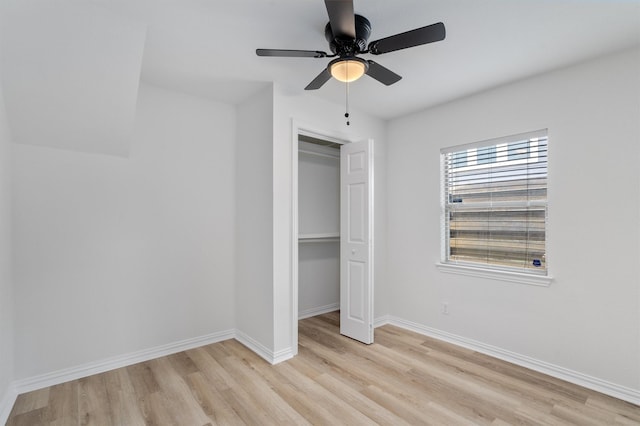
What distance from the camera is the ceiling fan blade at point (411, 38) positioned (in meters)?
1.65

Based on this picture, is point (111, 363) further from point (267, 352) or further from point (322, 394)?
point (322, 394)

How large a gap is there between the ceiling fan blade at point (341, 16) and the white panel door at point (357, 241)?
5.39ft

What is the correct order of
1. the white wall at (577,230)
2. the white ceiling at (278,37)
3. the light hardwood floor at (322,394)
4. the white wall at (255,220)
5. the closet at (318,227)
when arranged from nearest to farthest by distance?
the white ceiling at (278,37)
the light hardwood floor at (322,394)
the white wall at (577,230)
the white wall at (255,220)
the closet at (318,227)

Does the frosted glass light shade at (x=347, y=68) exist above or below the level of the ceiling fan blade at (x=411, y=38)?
below

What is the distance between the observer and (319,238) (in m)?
4.34

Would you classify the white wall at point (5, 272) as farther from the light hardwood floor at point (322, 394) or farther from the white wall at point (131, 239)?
the light hardwood floor at point (322, 394)

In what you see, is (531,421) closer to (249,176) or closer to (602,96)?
(602,96)

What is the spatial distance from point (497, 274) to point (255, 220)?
7.98 feet

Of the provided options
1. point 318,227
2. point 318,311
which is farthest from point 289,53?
point 318,311

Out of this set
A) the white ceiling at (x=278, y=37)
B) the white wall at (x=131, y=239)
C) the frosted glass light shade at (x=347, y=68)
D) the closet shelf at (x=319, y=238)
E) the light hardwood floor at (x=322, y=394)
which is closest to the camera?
the white ceiling at (x=278, y=37)

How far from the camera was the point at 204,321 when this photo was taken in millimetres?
3324

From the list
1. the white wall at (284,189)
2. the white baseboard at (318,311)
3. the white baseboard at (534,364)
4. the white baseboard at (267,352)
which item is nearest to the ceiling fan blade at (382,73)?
the white wall at (284,189)

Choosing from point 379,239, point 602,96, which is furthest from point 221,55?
point 602,96

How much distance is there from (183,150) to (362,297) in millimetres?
2427
